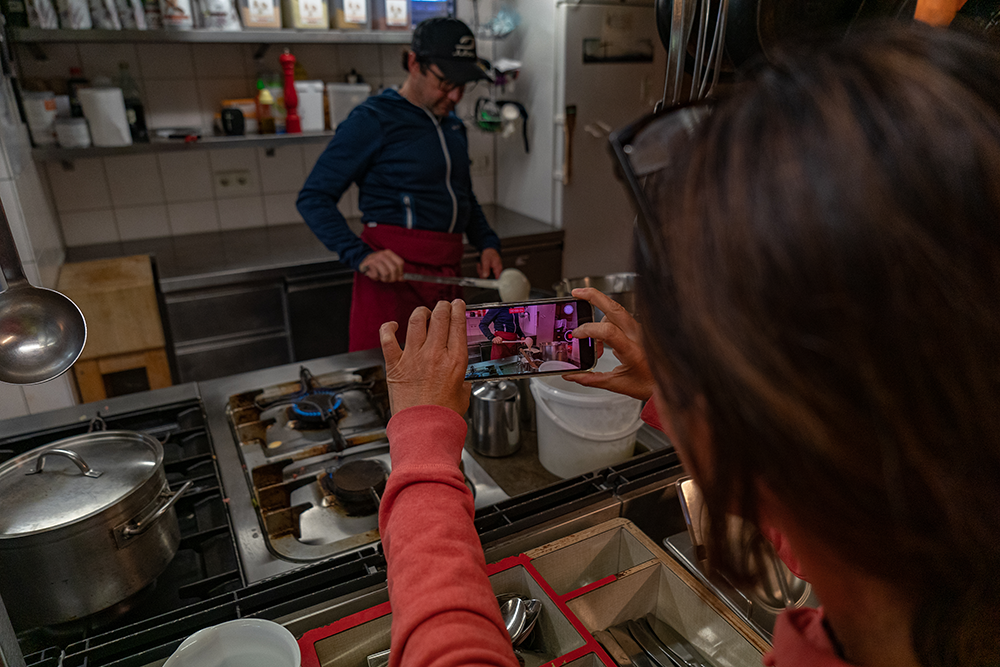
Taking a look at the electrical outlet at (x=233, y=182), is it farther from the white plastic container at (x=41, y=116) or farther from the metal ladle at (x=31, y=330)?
the metal ladle at (x=31, y=330)

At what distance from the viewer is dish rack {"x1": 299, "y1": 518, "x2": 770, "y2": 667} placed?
2.27 feet

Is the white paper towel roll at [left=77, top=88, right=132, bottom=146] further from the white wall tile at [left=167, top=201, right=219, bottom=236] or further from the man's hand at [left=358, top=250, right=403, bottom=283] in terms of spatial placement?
the man's hand at [left=358, top=250, right=403, bottom=283]

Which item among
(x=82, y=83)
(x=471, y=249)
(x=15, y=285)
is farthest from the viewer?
(x=471, y=249)

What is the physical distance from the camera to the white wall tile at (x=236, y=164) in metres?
2.79

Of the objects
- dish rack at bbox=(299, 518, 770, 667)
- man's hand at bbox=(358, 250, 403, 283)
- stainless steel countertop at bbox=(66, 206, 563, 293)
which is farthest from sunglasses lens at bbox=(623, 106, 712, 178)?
stainless steel countertop at bbox=(66, 206, 563, 293)

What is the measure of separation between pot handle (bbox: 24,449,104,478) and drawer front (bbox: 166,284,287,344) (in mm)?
1620

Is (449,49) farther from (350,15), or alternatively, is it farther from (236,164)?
(236,164)

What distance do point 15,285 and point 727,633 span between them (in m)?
0.85

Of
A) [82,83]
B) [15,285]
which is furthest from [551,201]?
[15,285]

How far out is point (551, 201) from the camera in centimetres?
293

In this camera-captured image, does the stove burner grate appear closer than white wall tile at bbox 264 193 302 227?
Yes

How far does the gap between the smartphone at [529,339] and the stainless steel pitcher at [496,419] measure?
0.32 m

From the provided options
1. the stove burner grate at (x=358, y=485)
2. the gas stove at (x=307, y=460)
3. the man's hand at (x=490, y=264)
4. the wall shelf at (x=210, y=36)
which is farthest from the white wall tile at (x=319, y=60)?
the stove burner grate at (x=358, y=485)

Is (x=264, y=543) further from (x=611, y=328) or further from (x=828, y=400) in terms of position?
(x=828, y=400)
